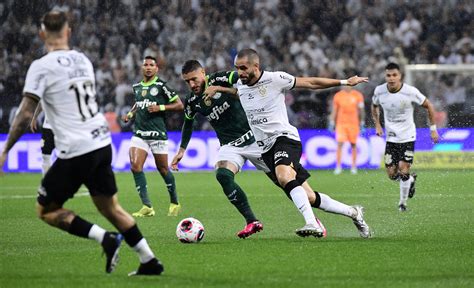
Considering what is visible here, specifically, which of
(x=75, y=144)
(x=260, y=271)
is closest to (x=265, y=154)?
(x=260, y=271)

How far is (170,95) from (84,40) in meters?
14.1

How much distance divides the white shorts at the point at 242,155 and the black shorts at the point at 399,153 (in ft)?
14.2

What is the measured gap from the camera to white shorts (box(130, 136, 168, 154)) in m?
15.0

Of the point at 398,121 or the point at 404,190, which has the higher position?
the point at 398,121

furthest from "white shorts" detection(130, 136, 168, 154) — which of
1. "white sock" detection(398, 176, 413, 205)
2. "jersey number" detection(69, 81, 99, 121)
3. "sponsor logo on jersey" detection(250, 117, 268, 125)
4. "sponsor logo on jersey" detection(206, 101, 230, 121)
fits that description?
"jersey number" detection(69, 81, 99, 121)

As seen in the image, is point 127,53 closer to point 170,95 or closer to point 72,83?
point 170,95

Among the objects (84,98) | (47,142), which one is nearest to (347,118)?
(47,142)

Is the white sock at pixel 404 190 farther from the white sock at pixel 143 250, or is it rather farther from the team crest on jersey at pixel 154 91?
the white sock at pixel 143 250

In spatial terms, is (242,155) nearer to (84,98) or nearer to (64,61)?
(84,98)

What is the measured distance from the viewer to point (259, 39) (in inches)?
1109

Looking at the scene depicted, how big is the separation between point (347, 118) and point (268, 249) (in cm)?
1408

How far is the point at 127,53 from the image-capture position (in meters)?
28.4

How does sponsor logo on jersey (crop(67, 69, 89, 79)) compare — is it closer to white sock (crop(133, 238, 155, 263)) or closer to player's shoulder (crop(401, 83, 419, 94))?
white sock (crop(133, 238, 155, 263))

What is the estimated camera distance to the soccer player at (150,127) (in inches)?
591
